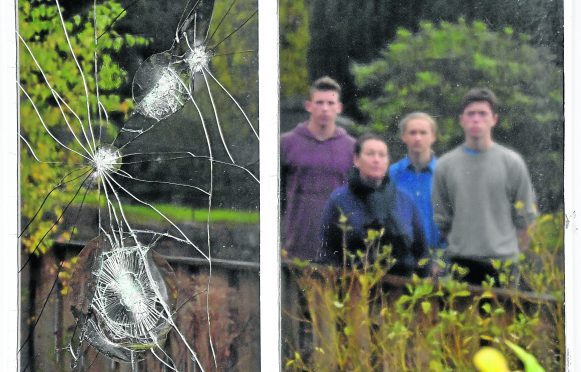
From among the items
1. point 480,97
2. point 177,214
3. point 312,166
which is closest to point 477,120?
point 480,97

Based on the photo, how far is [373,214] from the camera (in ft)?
9.57

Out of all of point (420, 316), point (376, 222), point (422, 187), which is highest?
point (422, 187)

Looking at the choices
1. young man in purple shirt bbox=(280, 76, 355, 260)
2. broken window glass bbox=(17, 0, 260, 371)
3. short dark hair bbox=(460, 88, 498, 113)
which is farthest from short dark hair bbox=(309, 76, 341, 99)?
short dark hair bbox=(460, 88, 498, 113)

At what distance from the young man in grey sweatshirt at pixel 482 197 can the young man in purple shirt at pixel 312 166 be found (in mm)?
394

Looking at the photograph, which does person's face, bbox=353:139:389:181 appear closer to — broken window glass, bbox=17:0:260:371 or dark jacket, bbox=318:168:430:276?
dark jacket, bbox=318:168:430:276

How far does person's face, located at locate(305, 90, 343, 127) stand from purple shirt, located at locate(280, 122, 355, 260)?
0.05 metres

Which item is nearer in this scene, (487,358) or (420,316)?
(487,358)

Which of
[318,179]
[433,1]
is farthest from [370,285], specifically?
[433,1]

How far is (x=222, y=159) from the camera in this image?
313 cm

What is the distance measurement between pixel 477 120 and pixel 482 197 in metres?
0.27

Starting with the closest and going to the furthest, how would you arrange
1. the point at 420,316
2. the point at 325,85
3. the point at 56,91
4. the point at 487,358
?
the point at 487,358 < the point at 420,316 < the point at 325,85 < the point at 56,91

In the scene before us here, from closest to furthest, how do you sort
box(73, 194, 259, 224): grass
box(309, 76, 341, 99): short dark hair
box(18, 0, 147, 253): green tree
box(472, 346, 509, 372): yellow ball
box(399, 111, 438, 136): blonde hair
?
box(472, 346, 509, 372): yellow ball < box(399, 111, 438, 136): blonde hair < box(309, 76, 341, 99): short dark hair < box(73, 194, 259, 224): grass < box(18, 0, 147, 253): green tree

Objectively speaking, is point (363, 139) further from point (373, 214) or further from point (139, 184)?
point (139, 184)

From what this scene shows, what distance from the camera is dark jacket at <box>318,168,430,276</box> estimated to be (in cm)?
285
